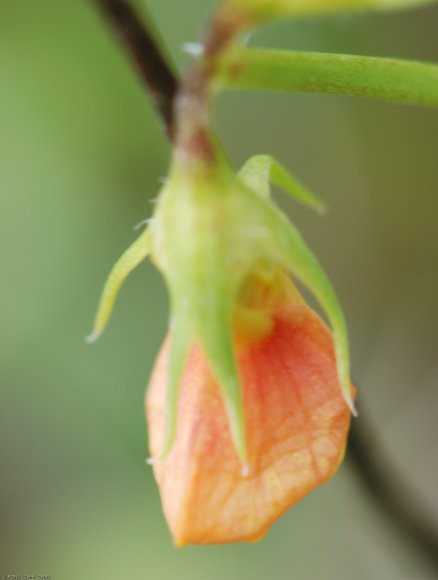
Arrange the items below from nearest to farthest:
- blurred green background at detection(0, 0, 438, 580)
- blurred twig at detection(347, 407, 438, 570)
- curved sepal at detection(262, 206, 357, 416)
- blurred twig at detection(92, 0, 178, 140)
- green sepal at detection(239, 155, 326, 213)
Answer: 1. blurred twig at detection(92, 0, 178, 140)
2. curved sepal at detection(262, 206, 357, 416)
3. green sepal at detection(239, 155, 326, 213)
4. blurred twig at detection(347, 407, 438, 570)
5. blurred green background at detection(0, 0, 438, 580)

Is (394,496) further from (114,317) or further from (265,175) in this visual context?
(114,317)

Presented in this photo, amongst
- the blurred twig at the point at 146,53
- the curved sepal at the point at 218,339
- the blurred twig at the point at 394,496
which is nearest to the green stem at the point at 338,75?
the blurred twig at the point at 146,53

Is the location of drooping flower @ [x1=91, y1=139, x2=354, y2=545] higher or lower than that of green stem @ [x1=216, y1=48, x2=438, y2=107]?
lower

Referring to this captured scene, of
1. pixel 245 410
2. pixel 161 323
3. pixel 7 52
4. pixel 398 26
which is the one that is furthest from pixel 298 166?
pixel 245 410

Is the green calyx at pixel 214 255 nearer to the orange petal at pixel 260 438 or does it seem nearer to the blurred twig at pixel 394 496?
the orange petal at pixel 260 438

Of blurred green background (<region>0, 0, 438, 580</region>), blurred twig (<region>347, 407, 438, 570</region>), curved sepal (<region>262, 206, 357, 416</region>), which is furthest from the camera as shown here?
blurred green background (<region>0, 0, 438, 580</region>)

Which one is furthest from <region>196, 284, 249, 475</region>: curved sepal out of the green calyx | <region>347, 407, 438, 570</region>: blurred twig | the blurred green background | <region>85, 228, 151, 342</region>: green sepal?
the blurred green background

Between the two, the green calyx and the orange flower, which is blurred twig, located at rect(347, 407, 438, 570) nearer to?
the orange flower
